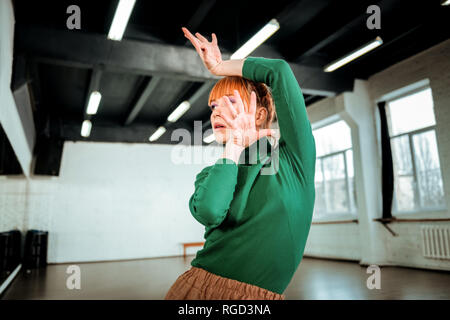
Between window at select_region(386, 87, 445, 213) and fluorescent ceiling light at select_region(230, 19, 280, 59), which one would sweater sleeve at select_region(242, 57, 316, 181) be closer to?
fluorescent ceiling light at select_region(230, 19, 280, 59)

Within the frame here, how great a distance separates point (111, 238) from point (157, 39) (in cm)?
660

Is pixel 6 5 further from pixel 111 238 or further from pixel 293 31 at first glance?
pixel 111 238

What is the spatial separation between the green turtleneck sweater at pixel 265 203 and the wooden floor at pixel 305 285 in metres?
3.59

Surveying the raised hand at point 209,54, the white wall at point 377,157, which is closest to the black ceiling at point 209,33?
the white wall at point 377,157

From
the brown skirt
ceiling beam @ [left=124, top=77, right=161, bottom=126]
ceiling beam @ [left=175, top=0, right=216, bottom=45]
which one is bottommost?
the brown skirt

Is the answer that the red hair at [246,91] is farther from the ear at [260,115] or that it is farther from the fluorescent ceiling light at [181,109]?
the fluorescent ceiling light at [181,109]

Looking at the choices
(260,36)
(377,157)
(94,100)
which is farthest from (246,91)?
(377,157)

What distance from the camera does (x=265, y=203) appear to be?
45cm

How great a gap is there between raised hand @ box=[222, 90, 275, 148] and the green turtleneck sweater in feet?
0.12

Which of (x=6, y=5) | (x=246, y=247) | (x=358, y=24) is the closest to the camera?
(x=246, y=247)

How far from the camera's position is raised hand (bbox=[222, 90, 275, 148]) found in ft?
1.58

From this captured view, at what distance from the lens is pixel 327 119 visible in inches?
325

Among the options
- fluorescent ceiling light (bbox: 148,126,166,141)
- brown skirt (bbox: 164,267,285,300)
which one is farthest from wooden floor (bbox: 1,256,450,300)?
fluorescent ceiling light (bbox: 148,126,166,141)

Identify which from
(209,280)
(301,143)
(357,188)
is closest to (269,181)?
(301,143)
